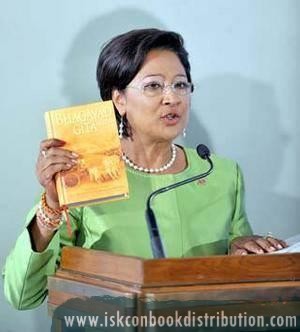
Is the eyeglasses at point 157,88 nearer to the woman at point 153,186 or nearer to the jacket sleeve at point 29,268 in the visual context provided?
the woman at point 153,186

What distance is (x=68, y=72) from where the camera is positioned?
1970 mm

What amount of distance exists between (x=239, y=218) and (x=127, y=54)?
1.52ft

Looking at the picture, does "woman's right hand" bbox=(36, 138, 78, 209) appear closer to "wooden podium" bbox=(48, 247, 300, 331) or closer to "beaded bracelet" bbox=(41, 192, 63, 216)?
"beaded bracelet" bbox=(41, 192, 63, 216)

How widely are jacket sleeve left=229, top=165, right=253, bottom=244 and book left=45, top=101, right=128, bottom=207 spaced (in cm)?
46

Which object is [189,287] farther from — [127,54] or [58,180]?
[127,54]

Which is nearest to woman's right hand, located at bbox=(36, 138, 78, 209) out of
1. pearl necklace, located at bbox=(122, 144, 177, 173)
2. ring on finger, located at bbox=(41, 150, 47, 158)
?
ring on finger, located at bbox=(41, 150, 47, 158)

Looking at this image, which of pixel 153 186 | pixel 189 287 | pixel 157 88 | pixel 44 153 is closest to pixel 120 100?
pixel 157 88

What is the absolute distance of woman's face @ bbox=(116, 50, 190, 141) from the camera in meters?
1.58

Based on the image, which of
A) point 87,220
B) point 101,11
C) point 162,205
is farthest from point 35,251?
point 101,11

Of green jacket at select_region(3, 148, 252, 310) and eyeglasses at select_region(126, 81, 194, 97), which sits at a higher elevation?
eyeglasses at select_region(126, 81, 194, 97)

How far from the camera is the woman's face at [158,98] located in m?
1.58

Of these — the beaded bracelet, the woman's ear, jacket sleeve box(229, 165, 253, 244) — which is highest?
the woman's ear

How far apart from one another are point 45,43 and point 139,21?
0.28m

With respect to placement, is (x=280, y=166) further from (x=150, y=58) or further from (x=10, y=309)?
(x=10, y=309)
